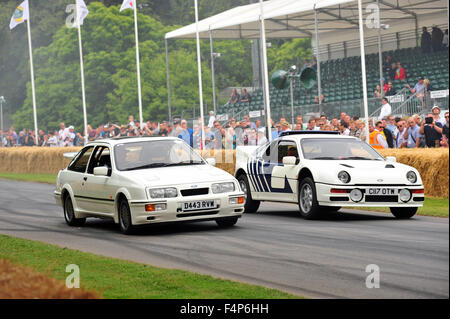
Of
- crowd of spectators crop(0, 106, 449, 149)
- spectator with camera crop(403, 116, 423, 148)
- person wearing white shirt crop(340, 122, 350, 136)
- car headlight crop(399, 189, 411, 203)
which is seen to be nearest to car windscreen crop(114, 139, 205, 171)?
car headlight crop(399, 189, 411, 203)

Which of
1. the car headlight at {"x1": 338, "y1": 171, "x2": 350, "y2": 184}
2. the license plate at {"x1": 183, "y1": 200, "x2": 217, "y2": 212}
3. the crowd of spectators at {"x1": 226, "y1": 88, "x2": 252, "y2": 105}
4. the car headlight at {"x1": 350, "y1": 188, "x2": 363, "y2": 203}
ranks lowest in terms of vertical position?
the car headlight at {"x1": 350, "y1": 188, "x2": 363, "y2": 203}

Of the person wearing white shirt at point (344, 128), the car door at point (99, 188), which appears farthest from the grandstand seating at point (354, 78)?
the car door at point (99, 188)

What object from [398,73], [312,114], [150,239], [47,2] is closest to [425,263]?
[150,239]

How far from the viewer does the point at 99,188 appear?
14.3m

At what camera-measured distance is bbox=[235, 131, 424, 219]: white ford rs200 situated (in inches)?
574

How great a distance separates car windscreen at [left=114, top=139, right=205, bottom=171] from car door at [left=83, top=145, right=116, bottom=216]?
9.6 inches

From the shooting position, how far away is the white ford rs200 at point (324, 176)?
14586 mm

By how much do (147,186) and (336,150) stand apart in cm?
425

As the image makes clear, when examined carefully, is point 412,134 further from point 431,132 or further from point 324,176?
point 324,176

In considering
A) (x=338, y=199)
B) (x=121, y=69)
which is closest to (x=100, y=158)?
(x=338, y=199)

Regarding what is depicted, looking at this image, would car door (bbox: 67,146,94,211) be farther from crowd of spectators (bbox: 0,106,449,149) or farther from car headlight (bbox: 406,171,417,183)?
crowd of spectators (bbox: 0,106,449,149)

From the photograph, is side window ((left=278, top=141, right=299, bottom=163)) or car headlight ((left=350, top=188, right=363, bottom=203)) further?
side window ((left=278, top=141, right=299, bottom=163))

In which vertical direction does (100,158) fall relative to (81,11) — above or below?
below

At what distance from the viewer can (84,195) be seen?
48.7 ft
